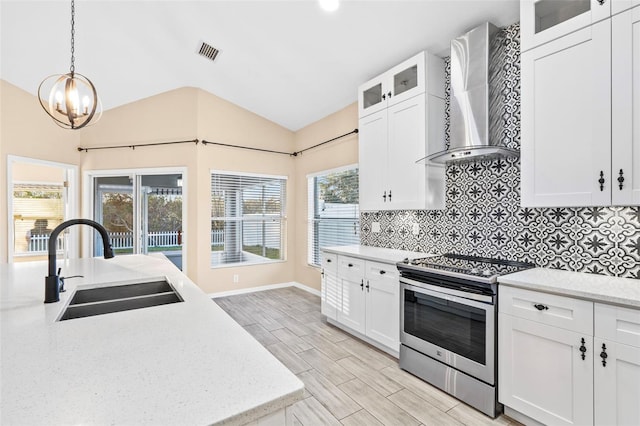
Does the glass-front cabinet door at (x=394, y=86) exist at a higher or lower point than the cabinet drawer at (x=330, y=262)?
higher

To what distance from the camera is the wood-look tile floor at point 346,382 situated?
207 centimetres

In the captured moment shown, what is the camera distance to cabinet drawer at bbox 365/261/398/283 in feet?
9.18

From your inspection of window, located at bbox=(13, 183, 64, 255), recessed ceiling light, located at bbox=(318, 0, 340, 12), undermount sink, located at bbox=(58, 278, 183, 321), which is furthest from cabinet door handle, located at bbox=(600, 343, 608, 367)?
window, located at bbox=(13, 183, 64, 255)

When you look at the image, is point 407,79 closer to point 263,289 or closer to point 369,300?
point 369,300

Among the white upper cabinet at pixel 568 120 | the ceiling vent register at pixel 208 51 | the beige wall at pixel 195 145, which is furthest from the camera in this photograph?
the beige wall at pixel 195 145

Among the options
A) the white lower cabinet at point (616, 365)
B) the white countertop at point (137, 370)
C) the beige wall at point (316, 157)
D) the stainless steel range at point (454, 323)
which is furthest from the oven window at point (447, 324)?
the beige wall at point (316, 157)

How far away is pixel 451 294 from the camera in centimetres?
226

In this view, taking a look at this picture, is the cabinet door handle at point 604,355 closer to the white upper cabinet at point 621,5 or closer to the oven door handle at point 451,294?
the oven door handle at point 451,294

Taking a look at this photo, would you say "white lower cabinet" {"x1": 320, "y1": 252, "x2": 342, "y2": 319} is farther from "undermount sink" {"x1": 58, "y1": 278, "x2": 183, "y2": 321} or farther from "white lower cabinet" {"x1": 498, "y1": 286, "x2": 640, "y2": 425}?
"undermount sink" {"x1": 58, "y1": 278, "x2": 183, "y2": 321}

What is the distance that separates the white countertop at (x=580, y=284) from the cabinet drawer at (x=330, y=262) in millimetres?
1850

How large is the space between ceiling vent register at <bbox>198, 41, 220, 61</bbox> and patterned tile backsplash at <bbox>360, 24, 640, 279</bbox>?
307 centimetres

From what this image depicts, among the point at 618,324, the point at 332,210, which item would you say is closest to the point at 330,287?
the point at 332,210

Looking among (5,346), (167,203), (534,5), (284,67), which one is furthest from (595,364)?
(167,203)

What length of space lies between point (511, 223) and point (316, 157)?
3178mm
